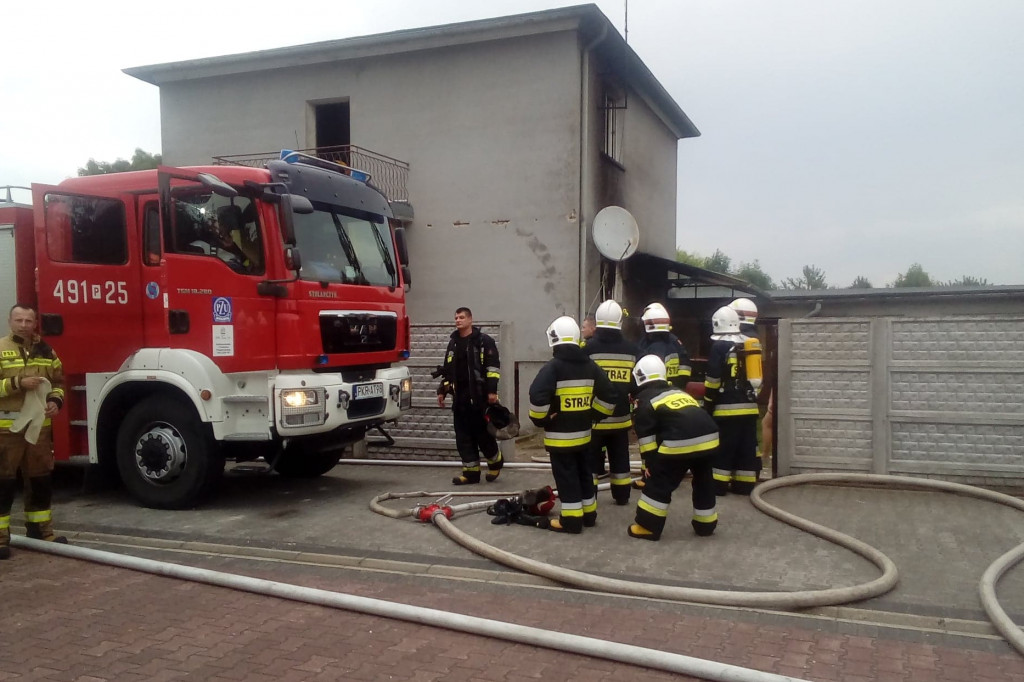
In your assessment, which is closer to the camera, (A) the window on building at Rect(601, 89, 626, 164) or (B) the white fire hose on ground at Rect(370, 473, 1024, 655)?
(B) the white fire hose on ground at Rect(370, 473, 1024, 655)

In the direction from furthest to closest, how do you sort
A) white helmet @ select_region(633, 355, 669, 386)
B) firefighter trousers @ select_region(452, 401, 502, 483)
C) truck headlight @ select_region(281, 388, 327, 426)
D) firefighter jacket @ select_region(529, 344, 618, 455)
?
firefighter trousers @ select_region(452, 401, 502, 483) → truck headlight @ select_region(281, 388, 327, 426) → firefighter jacket @ select_region(529, 344, 618, 455) → white helmet @ select_region(633, 355, 669, 386)

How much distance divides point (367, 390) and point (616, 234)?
7.15 meters

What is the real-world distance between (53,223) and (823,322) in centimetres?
770

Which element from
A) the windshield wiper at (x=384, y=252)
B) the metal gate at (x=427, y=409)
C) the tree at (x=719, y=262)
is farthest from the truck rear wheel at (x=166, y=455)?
the tree at (x=719, y=262)

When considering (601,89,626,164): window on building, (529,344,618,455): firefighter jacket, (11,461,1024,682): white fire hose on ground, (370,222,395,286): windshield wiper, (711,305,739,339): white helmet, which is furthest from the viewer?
(601,89,626,164): window on building

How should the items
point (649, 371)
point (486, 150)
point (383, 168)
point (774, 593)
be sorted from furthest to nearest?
point (383, 168) < point (486, 150) < point (649, 371) < point (774, 593)

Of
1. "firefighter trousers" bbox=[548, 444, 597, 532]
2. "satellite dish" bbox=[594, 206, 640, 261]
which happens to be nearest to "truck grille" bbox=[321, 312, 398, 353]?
"firefighter trousers" bbox=[548, 444, 597, 532]

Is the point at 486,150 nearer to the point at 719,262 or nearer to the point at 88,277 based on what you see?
the point at 88,277

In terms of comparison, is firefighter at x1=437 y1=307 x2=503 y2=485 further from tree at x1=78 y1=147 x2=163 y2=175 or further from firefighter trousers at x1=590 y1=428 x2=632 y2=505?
tree at x1=78 y1=147 x2=163 y2=175

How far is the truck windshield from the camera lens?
7254 mm

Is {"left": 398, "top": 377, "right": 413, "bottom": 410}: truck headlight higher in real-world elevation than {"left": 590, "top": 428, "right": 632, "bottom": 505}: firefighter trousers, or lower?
higher

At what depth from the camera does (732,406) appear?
7.71 metres

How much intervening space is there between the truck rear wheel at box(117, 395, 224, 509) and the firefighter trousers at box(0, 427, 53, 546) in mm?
1081

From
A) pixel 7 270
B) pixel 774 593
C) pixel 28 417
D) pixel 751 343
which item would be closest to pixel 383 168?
pixel 7 270
